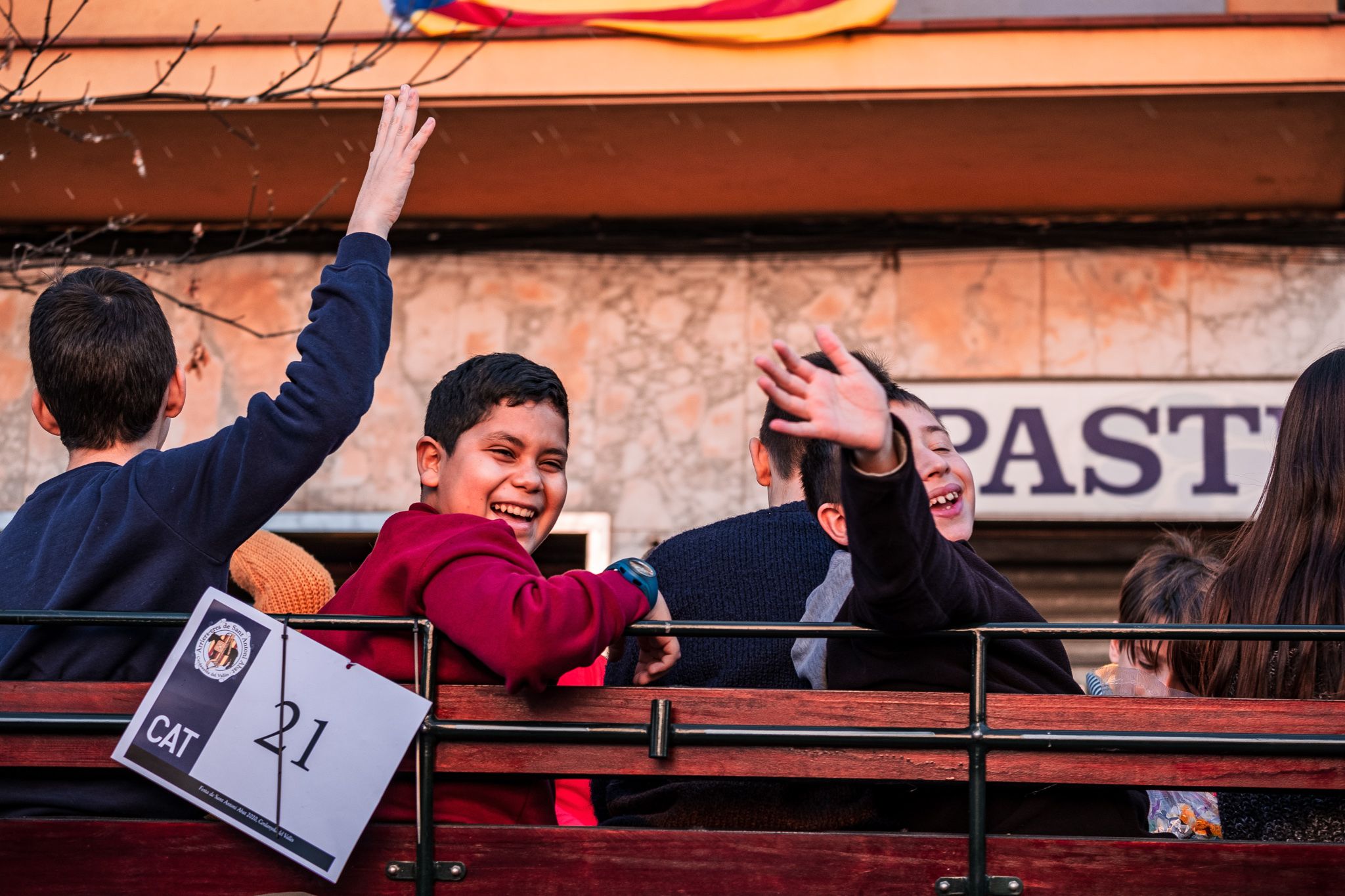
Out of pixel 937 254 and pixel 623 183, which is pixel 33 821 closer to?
pixel 623 183

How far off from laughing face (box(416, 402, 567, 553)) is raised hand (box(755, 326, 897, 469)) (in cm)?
89

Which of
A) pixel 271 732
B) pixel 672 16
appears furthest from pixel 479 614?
pixel 672 16

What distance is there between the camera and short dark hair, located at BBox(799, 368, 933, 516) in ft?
9.96

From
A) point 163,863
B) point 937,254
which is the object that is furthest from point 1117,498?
point 163,863

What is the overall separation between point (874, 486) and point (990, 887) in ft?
2.22

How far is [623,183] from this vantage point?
24.2 ft

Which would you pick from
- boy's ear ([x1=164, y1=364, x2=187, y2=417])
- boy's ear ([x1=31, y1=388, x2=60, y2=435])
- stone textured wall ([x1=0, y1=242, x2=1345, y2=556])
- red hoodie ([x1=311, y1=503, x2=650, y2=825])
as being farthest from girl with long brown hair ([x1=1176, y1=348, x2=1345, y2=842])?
stone textured wall ([x1=0, y1=242, x2=1345, y2=556])

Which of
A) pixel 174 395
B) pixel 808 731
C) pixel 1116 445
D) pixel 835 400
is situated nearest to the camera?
pixel 835 400

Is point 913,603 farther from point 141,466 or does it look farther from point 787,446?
point 141,466

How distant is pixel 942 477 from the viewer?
9.88ft

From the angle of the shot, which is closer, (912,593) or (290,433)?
(912,593)

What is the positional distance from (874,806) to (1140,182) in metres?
5.28

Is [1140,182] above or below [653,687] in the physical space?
above

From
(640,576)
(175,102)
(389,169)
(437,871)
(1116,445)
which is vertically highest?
(175,102)
